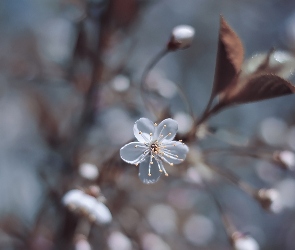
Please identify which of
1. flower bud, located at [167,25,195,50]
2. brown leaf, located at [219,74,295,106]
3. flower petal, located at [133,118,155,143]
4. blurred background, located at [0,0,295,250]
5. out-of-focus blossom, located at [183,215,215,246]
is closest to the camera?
brown leaf, located at [219,74,295,106]

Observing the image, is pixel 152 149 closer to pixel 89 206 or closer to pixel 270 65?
pixel 89 206

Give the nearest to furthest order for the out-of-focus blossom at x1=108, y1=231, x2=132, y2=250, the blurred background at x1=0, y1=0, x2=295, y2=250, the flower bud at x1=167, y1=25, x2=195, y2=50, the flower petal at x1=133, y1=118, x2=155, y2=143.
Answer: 1. the flower petal at x1=133, y1=118, x2=155, y2=143
2. the flower bud at x1=167, y1=25, x2=195, y2=50
3. the out-of-focus blossom at x1=108, y1=231, x2=132, y2=250
4. the blurred background at x1=0, y1=0, x2=295, y2=250

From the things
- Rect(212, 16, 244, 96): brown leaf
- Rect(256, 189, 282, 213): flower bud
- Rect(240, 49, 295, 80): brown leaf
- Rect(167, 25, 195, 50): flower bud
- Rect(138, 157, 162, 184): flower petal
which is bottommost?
Rect(138, 157, 162, 184): flower petal

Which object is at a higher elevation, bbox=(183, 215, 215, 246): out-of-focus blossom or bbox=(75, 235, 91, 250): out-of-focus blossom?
bbox=(183, 215, 215, 246): out-of-focus blossom

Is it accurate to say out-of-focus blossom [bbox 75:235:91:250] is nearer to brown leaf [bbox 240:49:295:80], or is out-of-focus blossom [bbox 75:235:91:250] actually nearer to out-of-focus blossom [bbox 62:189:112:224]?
out-of-focus blossom [bbox 62:189:112:224]

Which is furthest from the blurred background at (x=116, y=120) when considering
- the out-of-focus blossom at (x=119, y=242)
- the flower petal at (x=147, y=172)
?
the flower petal at (x=147, y=172)

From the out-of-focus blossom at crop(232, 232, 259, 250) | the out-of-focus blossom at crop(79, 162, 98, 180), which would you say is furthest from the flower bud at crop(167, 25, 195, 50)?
the out-of-focus blossom at crop(232, 232, 259, 250)

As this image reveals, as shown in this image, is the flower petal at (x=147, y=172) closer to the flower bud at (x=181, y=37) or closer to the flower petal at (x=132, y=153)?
the flower petal at (x=132, y=153)
